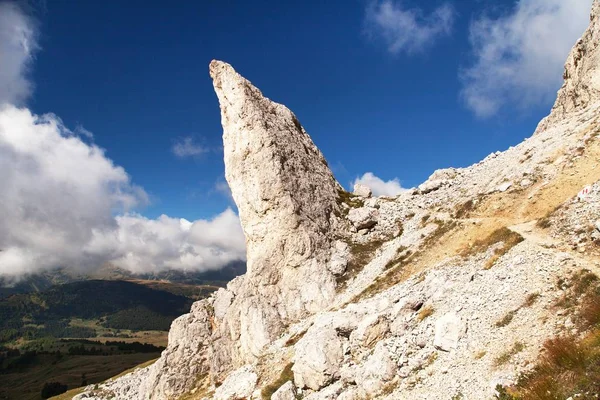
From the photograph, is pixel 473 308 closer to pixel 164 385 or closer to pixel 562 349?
pixel 562 349

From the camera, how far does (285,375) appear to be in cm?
4028

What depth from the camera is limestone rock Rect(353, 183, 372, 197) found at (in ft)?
296

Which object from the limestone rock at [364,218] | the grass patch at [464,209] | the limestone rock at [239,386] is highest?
the limestone rock at [364,218]

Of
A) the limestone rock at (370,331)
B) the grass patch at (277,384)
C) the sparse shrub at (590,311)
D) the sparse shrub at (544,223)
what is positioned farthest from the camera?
the grass patch at (277,384)

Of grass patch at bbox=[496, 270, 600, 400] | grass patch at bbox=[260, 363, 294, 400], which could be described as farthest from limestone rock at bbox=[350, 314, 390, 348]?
grass patch at bbox=[496, 270, 600, 400]

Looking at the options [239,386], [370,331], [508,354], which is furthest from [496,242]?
[239,386]

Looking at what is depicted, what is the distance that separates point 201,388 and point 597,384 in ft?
207

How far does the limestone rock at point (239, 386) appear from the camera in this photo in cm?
4498

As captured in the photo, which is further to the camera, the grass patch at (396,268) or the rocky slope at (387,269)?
the grass patch at (396,268)

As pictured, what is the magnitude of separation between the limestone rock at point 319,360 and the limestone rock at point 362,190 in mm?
56911

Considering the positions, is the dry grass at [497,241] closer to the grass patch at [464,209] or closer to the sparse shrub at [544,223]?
the sparse shrub at [544,223]

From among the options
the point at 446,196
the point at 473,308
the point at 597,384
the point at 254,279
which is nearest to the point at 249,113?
the point at 254,279

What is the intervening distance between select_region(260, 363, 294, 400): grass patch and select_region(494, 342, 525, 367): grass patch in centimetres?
2348

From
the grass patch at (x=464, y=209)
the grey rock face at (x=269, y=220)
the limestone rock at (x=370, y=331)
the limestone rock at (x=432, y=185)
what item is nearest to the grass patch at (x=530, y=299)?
the limestone rock at (x=370, y=331)
